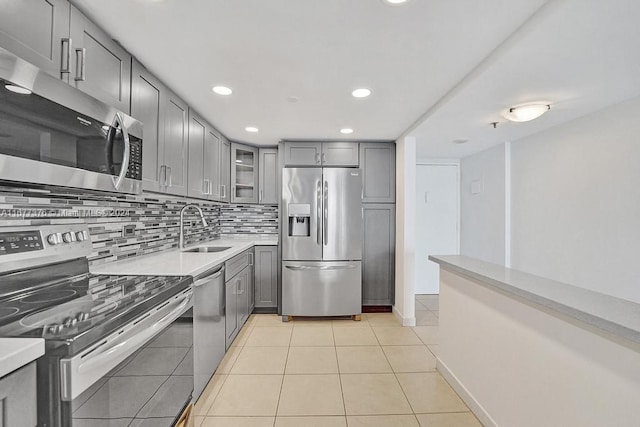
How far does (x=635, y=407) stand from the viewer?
38.4 inches

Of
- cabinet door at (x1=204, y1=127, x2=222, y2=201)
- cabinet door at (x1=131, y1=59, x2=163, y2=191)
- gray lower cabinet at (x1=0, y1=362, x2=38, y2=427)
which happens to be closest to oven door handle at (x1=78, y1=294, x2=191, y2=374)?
gray lower cabinet at (x1=0, y1=362, x2=38, y2=427)

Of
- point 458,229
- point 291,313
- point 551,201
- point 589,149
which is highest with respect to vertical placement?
point 589,149

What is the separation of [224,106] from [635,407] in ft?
9.79

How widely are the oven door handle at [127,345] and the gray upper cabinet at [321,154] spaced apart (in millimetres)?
2548

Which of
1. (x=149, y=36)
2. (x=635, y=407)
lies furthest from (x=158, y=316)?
(x=635, y=407)

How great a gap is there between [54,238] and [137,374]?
83 cm

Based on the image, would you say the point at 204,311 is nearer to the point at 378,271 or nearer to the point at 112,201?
the point at 112,201

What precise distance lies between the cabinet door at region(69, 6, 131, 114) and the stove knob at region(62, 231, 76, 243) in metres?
0.72

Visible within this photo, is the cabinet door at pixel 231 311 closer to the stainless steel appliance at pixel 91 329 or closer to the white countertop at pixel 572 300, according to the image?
the stainless steel appliance at pixel 91 329

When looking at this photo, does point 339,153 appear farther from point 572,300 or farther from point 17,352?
point 17,352

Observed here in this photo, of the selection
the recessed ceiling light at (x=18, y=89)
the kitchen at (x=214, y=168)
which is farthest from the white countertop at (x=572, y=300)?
the recessed ceiling light at (x=18, y=89)

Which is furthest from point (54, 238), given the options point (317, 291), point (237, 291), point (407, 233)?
point (407, 233)

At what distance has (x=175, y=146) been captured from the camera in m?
2.39

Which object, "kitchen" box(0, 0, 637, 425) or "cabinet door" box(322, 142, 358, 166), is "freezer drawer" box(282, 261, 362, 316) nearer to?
"kitchen" box(0, 0, 637, 425)
